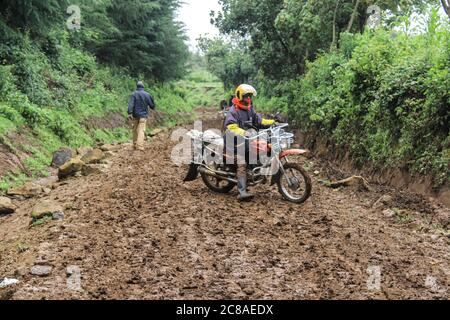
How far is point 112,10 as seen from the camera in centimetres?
2583

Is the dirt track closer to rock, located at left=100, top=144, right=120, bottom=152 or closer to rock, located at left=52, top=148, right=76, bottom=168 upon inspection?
rock, located at left=52, top=148, right=76, bottom=168

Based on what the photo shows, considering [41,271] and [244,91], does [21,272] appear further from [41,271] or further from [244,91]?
[244,91]

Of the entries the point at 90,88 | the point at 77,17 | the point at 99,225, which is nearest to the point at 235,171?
the point at 99,225

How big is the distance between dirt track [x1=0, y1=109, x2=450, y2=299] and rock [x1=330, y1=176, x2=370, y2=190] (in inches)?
27.8

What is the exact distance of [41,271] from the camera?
Answer: 5125mm

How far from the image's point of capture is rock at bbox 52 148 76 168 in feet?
41.3

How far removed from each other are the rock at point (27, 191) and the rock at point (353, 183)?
19.8 feet

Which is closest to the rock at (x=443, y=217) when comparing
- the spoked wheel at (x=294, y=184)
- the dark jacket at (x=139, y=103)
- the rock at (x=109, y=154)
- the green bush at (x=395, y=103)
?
the green bush at (x=395, y=103)

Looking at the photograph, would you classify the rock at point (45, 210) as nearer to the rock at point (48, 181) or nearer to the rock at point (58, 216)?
the rock at point (58, 216)

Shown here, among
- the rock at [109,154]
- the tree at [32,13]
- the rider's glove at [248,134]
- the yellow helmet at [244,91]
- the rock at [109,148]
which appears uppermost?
the tree at [32,13]

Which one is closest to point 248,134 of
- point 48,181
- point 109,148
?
point 48,181

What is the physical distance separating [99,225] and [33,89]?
9.73m

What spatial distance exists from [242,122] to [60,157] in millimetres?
6070

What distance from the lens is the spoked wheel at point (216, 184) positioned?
9.26 metres
